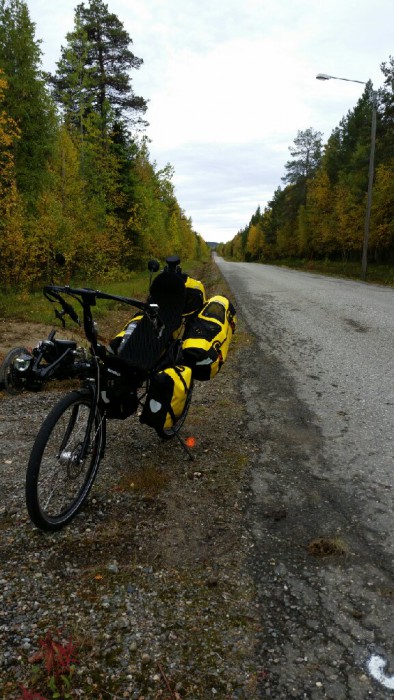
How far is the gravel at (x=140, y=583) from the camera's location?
1908mm

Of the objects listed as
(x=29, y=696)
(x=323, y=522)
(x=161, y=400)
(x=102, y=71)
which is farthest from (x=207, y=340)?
(x=102, y=71)

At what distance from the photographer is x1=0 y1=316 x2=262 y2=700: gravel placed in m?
1.91

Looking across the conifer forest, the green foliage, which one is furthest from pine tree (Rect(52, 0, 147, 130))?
the green foliage

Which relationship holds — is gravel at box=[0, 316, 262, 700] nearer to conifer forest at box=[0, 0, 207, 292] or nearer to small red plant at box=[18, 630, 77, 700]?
small red plant at box=[18, 630, 77, 700]

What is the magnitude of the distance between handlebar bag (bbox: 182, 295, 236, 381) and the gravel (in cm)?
87

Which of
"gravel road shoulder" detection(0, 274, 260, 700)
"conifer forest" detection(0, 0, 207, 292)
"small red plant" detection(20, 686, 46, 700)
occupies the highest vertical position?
"conifer forest" detection(0, 0, 207, 292)

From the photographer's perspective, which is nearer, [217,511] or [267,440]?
[217,511]

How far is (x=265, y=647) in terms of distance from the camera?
2051mm

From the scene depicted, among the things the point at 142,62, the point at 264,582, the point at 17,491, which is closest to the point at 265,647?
the point at 264,582

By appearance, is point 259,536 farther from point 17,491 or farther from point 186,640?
→ point 17,491

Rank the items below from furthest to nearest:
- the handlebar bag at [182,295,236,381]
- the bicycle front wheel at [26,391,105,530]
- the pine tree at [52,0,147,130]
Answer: the pine tree at [52,0,147,130], the handlebar bag at [182,295,236,381], the bicycle front wheel at [26,391,105,530]

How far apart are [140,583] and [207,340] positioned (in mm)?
2384

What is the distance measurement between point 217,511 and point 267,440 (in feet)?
4.56

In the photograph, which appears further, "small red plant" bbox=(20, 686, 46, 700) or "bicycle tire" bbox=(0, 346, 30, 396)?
"bicycle tire" bbox=(0, 346, 30, 396)
